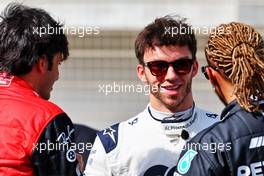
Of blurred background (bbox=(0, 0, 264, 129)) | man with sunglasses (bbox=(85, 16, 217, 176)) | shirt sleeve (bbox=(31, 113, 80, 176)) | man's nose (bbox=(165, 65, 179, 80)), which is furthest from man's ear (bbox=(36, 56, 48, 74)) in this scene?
blurred background (bbox=(0, 0, 264, 129))

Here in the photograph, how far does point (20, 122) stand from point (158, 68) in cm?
75

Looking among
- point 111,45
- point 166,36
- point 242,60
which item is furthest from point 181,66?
point 111,45

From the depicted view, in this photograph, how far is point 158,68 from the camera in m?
3.13

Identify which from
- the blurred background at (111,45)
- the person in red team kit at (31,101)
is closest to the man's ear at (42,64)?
the person in red team kit at (31,101)

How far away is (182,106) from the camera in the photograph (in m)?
3.12

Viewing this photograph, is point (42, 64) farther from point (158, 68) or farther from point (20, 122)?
point (158, 68)

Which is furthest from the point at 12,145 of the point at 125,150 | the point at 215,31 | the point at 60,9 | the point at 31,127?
the point at 60,9

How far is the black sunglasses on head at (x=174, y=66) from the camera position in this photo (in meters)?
3.12

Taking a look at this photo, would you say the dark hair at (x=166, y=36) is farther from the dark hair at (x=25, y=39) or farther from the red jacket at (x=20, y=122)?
the red jacket at (x=20, y=122)

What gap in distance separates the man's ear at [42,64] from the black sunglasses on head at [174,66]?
20.8 inches

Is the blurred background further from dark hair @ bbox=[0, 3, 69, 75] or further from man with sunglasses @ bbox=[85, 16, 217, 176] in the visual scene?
dark hair @ bbox=[0, 3, 69, 75]

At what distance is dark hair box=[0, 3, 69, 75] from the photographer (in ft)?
9.09

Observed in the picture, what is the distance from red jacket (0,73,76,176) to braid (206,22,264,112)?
63cm

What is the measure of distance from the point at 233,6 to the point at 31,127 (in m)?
6.02
